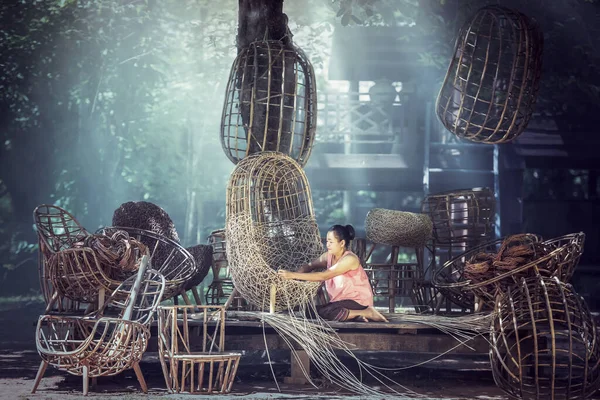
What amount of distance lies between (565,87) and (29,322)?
744cm

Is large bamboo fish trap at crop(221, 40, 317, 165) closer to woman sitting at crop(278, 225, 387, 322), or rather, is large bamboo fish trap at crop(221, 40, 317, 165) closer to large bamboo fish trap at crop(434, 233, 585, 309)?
woman sitting at crop(278, 225, 387, 322)

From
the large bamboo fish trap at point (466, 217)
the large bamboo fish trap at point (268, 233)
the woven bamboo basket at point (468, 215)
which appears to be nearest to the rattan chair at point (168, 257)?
the large bamboo fish trap at point (268, 233)

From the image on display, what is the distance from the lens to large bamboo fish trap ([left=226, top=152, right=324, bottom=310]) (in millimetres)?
6062

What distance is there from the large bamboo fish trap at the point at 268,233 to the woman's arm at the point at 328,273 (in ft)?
0.39

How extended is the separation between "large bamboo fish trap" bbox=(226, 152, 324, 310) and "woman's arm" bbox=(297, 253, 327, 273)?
0.45ft

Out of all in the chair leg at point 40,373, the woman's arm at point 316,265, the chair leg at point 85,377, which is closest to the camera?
the chair leg at point 85,377

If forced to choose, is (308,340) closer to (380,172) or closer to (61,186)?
(380,172)

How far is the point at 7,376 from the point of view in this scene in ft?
20.6

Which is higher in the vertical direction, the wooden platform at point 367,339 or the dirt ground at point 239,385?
the wooden platform at point 367,339

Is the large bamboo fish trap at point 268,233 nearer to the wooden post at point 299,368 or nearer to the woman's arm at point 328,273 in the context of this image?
the woman's arm at point 328,273

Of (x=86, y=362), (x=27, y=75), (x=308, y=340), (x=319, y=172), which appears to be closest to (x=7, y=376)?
(x=86, y=362)

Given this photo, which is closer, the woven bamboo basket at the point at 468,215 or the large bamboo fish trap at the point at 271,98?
the large bamboo fish trap at the point at 271,98

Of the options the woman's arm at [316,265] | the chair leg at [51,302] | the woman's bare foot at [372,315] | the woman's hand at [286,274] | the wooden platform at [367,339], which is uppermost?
the woman's arm at [316,265]

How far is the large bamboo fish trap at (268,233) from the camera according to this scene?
6062mm
